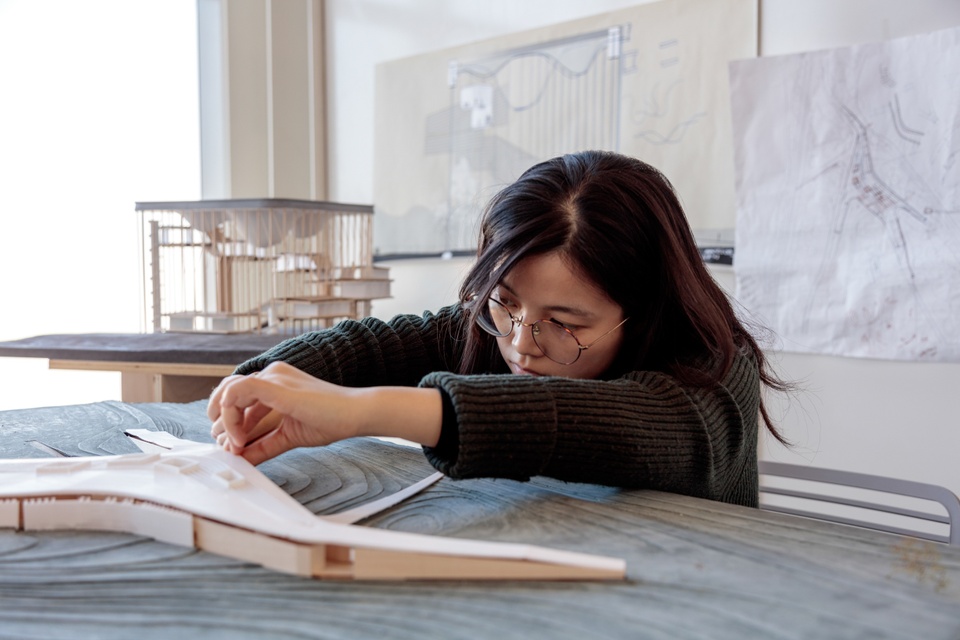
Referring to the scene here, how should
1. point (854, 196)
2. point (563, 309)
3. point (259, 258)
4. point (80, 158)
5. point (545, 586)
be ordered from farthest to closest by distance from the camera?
point (80, 158) → point (259, 258) → point (854, 196) → point (563, 309) → point (545, 586)

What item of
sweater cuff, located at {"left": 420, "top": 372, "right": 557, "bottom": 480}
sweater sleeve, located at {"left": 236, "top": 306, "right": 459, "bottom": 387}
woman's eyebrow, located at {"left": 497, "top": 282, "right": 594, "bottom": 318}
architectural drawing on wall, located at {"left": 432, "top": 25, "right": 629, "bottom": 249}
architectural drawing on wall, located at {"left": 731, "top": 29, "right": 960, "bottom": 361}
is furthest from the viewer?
architectural drawing on wall, located at {"left": 432, "top": 25, "right": 629, "bottom": 249}

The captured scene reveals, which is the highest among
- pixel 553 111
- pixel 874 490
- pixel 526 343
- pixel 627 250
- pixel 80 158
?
pixel 553 111

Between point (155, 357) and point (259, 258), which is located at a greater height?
point (259, 258)

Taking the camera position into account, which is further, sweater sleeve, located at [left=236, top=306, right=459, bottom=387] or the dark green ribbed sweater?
sweater sleeve, located at [left=236, top=306, right=459, bottom=387]

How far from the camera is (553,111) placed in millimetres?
2354

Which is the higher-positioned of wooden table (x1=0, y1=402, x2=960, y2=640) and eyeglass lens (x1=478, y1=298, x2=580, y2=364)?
eyeglass lens (x1=478, y1=298, x2=580, y2=364)

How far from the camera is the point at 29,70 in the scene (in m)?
2.46

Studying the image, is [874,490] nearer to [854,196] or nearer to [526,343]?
[526,343]

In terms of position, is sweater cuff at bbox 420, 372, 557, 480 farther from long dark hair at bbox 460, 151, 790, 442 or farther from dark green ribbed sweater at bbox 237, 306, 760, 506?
long dark hair at bbox 460, 151, 790, 442

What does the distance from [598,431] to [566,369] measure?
0.22m

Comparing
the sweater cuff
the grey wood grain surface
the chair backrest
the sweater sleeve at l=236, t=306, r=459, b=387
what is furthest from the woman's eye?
the grey wood grain surface

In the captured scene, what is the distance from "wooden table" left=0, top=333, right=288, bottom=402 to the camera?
1.75 m

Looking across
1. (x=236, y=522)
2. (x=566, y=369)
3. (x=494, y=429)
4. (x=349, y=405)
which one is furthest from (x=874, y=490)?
(x=236, y=522)

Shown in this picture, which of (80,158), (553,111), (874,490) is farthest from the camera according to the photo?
(80,158)
